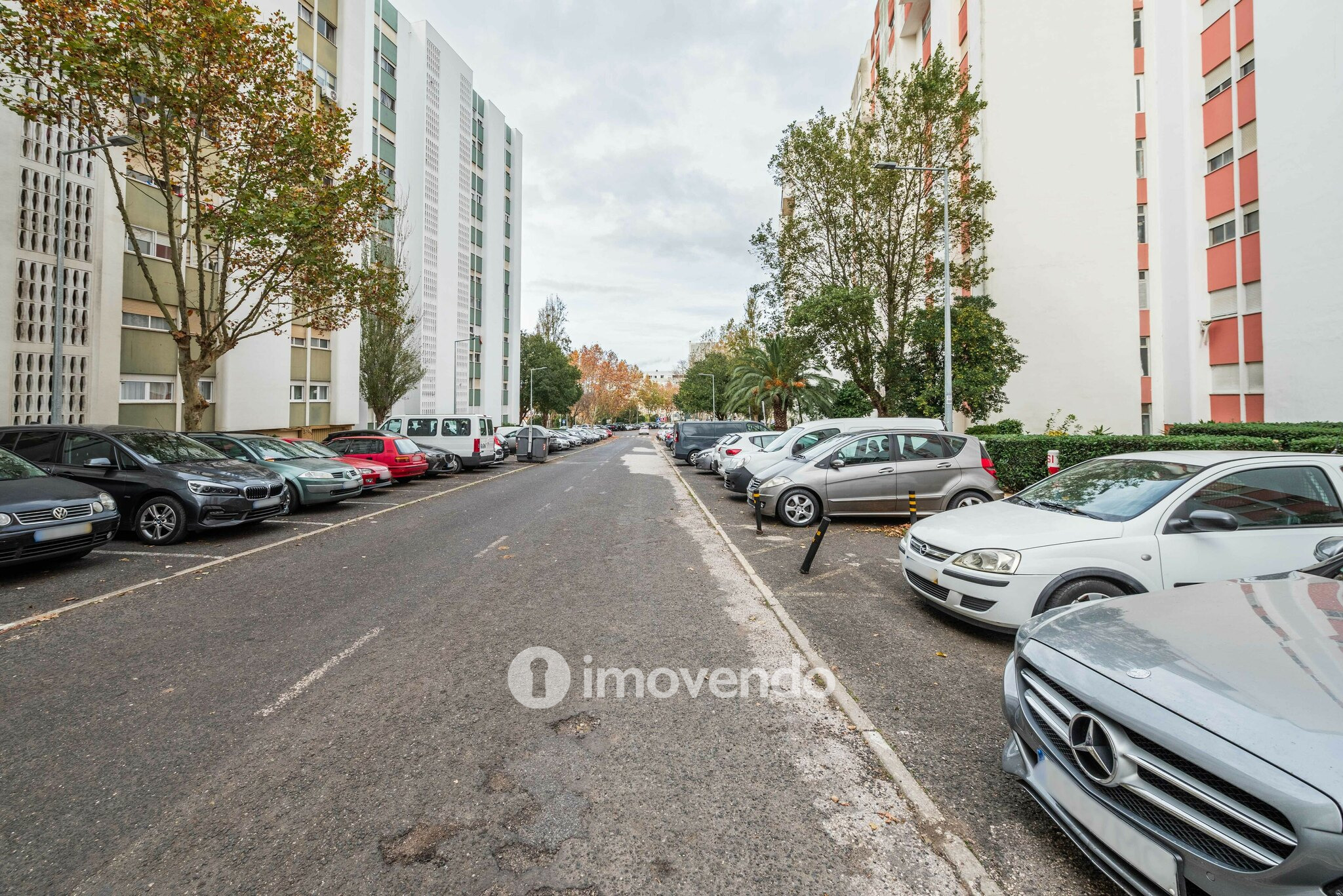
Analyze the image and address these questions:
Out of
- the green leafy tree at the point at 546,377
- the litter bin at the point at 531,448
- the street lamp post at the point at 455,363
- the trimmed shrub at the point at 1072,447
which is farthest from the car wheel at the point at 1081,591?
the green leafy tree at the point at 546,377

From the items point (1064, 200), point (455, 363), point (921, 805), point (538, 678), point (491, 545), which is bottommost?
point (921, 805)

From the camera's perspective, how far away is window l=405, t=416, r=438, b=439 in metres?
23.8

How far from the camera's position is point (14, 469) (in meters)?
7.55

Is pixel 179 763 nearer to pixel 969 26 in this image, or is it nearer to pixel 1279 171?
pixel 1279 171

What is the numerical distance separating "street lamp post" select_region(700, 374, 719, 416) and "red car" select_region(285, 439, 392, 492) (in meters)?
49.8

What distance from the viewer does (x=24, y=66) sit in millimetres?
12469

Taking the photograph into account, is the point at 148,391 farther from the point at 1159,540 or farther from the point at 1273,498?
the point at 1273,498

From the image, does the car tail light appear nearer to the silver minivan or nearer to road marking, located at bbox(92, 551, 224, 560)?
the silver minivan

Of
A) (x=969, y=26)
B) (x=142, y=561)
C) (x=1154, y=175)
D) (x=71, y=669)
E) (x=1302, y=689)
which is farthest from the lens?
(x=969, y=26)

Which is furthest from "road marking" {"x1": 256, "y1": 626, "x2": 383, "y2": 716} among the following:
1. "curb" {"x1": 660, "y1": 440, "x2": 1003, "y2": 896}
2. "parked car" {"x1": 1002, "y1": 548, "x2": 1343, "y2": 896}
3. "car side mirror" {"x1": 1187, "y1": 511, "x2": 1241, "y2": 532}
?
"car side mirror" {"x1": 1187, "y1": 511, "x2": 1241, "y2": 532}

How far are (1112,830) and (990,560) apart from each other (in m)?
3.02

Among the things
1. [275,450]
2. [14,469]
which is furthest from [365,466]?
[14,469]

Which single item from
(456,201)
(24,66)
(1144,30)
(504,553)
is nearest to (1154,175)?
(1144,30)

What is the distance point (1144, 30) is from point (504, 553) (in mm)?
29838
